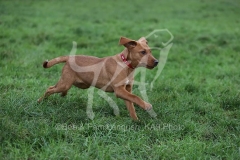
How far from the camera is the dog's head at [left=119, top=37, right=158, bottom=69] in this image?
5.93 m

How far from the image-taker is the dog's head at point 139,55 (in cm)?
593

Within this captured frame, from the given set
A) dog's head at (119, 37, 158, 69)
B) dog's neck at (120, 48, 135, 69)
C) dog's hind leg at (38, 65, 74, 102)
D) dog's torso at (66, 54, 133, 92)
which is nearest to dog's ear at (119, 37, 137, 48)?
dog's head at (119, 37, 158, 69)

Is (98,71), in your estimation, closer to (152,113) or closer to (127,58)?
(127,58)

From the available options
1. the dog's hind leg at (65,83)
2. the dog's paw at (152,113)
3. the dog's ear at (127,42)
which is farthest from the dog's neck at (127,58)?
the dog's hind leg at (65,83)

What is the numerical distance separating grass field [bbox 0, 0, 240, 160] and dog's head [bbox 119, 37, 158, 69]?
0.89 meters

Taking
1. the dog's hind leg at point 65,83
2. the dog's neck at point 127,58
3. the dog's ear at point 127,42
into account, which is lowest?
the dog's hind leg at point 65,83

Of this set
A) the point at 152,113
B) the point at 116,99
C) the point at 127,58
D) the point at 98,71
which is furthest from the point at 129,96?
the point at 116,99

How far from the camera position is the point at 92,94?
7051 mm

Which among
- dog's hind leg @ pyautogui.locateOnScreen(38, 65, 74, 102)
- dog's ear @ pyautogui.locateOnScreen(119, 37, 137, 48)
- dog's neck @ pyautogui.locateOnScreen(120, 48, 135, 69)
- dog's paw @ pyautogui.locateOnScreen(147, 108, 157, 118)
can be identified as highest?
dog's ear @ pyautogui.locateOnScreen(119, 37, 137, 48)

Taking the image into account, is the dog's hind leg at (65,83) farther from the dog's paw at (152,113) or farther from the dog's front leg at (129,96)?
the dog's paw at (152,113)

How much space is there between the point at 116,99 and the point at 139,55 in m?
1.39

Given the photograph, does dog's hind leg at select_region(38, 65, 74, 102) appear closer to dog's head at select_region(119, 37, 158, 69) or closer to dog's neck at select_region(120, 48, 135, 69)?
dog's neck at select_region(120, 48, 135, 69)

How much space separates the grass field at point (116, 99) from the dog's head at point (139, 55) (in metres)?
0.89

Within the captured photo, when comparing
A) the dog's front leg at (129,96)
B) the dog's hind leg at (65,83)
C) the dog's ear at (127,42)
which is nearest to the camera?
the dog's front leg at (129,96)
